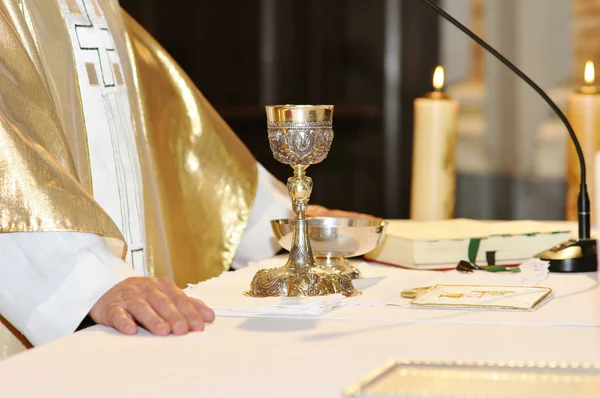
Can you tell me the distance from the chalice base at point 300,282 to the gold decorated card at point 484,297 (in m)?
0.11

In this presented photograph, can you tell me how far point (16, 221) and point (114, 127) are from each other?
63 cm

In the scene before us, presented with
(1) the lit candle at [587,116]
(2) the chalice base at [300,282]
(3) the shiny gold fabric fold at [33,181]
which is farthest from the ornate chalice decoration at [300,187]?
(1) the lit candle at [587,116]

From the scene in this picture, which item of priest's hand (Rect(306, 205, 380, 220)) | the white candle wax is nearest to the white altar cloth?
priest's hand (Rect(306, 205, 380, 220))

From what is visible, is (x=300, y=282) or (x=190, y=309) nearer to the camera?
(x=190, y=309)

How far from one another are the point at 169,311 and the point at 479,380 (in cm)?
43

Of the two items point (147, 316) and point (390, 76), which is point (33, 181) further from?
point (390, 76)

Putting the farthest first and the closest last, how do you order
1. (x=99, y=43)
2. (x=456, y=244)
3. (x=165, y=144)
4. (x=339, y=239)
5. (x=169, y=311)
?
1. (x=165, y=144)
2. (x=99, y=43)
3. (x=456, y=244)
4. (x=339, y=239)
5. (x=169, y=311)

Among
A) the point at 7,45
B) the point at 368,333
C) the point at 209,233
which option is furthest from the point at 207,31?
the point at 368,333

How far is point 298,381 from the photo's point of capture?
35.4 inches

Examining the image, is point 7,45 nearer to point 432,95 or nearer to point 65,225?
point 65,225

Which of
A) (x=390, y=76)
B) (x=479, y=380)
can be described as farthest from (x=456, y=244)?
(x=390, y=76)

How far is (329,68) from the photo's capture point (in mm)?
4531

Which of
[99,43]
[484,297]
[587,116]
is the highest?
[99,43]

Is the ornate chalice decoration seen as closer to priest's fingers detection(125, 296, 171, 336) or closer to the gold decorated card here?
the gold decorated card
